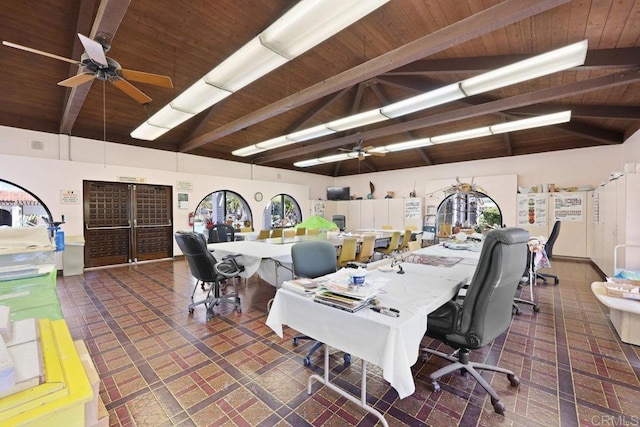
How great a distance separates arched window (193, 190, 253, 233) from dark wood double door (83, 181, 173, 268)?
99 centimetres

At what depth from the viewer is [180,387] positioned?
2123mm

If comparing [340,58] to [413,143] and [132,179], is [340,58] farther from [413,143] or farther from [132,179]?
[132,179]

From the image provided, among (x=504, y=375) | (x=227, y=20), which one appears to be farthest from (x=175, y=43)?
(x=504, y=375)

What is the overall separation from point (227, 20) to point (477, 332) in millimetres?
4623

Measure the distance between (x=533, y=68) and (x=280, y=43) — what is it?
3.05 metres

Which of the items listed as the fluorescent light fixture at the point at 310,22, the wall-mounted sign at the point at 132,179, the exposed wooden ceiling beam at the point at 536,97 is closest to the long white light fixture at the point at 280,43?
the fluorescent light fixture at the point at 310,22

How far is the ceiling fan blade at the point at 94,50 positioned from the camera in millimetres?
2438

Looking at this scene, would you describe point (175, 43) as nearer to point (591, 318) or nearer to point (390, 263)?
point (390, 263)

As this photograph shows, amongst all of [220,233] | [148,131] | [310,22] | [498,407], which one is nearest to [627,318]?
[498,407]

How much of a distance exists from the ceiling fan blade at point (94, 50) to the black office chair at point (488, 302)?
11.8 feet

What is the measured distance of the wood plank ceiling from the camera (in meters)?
3.11

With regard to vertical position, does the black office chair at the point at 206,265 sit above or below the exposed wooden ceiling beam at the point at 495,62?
below

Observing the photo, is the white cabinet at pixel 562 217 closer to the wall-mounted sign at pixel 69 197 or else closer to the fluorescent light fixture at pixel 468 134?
the fluorescent light fixture at pixel 468 134

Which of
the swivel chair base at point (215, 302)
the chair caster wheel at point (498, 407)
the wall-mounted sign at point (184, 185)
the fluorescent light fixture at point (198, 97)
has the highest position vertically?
the fluorescent light fixture at point (198, 97)
